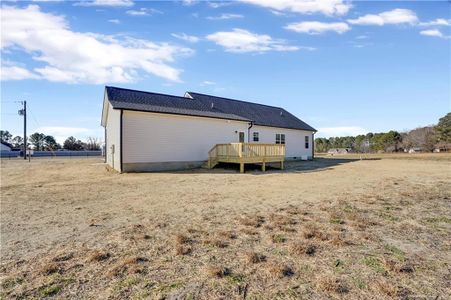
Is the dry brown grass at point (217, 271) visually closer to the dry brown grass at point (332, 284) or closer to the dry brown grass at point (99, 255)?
the dry brown grass at point (332, 284)

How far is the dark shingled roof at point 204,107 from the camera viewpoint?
1538 cm

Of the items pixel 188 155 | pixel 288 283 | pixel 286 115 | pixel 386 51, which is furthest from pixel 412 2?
pixel 286 115

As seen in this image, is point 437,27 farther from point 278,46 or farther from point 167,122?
point 167,122

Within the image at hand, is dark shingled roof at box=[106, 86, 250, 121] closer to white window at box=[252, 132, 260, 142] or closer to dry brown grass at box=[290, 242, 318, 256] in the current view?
white window at box=[252, 132, 260, 142]

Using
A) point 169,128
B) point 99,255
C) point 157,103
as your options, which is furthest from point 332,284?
point 157,103

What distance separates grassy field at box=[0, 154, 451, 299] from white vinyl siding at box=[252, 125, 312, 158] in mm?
14884

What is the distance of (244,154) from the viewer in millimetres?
14898

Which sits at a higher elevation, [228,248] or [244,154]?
[244,154]

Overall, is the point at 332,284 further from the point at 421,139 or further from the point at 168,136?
the point at 421,139

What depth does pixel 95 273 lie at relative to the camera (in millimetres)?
2977

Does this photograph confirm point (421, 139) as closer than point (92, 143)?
Yes

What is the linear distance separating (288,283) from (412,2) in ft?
33.4

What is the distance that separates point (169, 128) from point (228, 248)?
41.7ft

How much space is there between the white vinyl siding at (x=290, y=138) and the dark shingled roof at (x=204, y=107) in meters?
0.44
